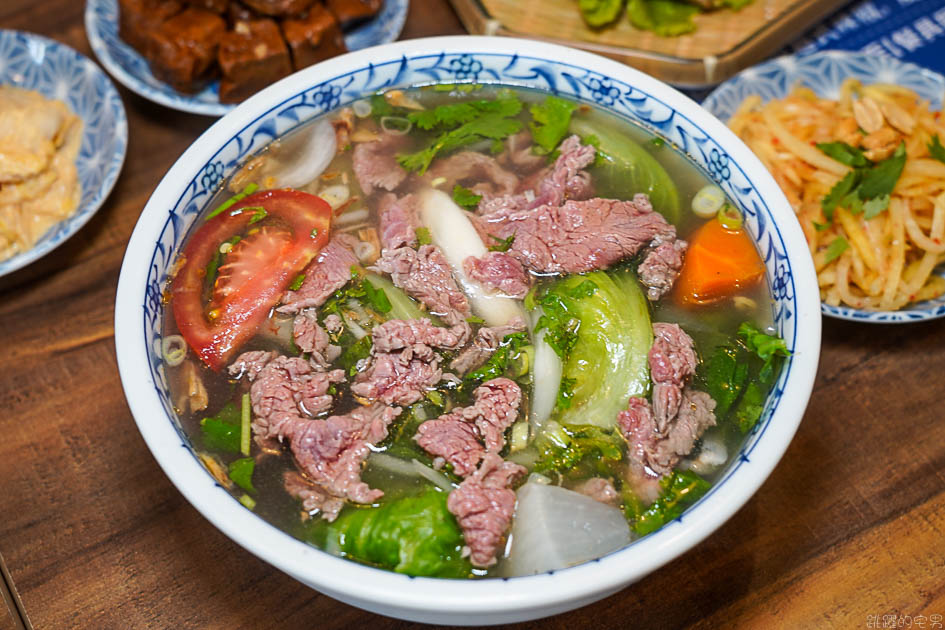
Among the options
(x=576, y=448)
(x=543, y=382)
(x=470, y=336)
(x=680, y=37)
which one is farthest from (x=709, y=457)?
(x=680, y=37)

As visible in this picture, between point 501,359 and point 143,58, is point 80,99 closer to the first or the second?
point 143,58

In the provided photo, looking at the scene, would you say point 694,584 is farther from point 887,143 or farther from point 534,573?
point 887,143

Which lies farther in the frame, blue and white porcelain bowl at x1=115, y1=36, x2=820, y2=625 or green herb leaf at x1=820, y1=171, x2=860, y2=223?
green herb leaf at x1=820, y1=171, x2=860, y2=223

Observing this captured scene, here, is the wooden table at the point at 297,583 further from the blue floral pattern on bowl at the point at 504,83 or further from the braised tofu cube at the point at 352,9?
the braised tofu cube at the point at 352,9

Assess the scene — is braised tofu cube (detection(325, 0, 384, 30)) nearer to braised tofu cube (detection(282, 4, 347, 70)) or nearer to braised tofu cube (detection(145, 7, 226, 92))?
braised tofu cube (detection(282, 4, 347, 70))

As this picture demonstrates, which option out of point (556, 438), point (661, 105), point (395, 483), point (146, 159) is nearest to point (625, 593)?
point (556, 438)

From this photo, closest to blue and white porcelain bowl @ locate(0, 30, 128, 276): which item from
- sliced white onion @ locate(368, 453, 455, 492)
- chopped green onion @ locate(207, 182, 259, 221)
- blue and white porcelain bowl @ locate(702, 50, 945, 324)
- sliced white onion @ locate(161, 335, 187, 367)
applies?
chopped green onion @ locate(207, 182, 259, 221)
